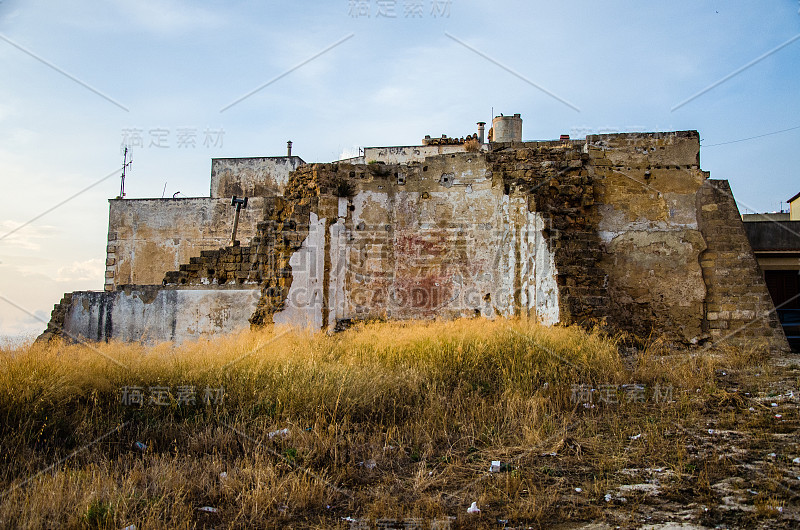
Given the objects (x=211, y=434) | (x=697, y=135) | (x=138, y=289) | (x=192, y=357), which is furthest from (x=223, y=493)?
(x=697, y=135)

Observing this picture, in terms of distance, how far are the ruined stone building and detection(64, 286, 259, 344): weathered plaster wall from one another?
2 cm

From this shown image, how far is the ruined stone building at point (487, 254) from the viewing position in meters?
10.4

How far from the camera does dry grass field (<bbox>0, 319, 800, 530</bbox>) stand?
144 inches

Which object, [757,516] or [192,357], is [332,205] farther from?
[757,516]

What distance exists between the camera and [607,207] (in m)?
10.9

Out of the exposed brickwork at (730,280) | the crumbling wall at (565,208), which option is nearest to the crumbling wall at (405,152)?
the crumbling wall at (565,208)

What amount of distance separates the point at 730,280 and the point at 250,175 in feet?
59.5

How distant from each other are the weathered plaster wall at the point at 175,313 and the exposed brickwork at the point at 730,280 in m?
8.39

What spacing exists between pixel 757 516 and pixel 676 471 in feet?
2.38

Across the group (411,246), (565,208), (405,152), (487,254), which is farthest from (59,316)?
(405,152)

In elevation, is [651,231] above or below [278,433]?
above

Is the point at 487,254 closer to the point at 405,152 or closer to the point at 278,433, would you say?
the point at 278,433

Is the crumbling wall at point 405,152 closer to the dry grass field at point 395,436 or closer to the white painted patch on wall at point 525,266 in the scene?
the white painted patch on wall at point 525,266

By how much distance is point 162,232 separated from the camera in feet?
73.7
